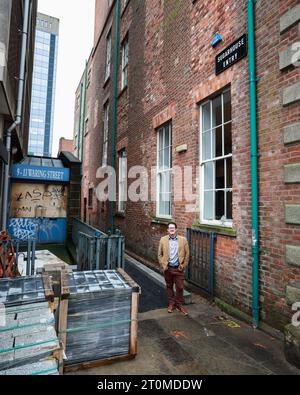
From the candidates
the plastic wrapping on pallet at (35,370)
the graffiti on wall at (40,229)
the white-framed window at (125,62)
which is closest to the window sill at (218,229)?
the plastic wrapping on pallet at (35,370)

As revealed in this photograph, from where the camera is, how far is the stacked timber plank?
110 inches

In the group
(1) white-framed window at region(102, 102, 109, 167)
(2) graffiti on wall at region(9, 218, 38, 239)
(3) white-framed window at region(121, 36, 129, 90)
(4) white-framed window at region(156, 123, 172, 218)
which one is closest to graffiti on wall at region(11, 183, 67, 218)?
(2) graffiti on wall at region(9, 218, 38, 239)

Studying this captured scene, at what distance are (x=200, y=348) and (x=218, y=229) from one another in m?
2.15

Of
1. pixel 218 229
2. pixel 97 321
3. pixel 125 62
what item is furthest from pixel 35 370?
pixel 125 62

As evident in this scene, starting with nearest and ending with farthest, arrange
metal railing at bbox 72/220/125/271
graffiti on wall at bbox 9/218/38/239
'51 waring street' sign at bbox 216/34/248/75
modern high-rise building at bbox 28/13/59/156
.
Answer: '51 waring street' sign at bbox 216/34/248/75 → metal railing at bbox 72/220/125/271 → graffiti on wall at bbox 9/218/38/239 → modern high-rise building at bbox 28/13/59/156

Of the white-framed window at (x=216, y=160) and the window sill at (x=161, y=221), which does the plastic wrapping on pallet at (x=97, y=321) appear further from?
the window sill at (x=161, y=221)

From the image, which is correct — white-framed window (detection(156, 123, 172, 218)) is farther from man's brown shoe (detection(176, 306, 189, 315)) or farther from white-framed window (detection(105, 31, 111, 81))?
white-framed window (detection(105, 31, 111, 81))

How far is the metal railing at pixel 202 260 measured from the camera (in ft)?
16.2

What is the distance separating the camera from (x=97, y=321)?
2877 millimetres

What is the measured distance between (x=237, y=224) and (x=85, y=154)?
1686 centimetres

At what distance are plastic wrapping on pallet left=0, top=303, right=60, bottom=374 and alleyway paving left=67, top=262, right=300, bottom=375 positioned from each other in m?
0.87
